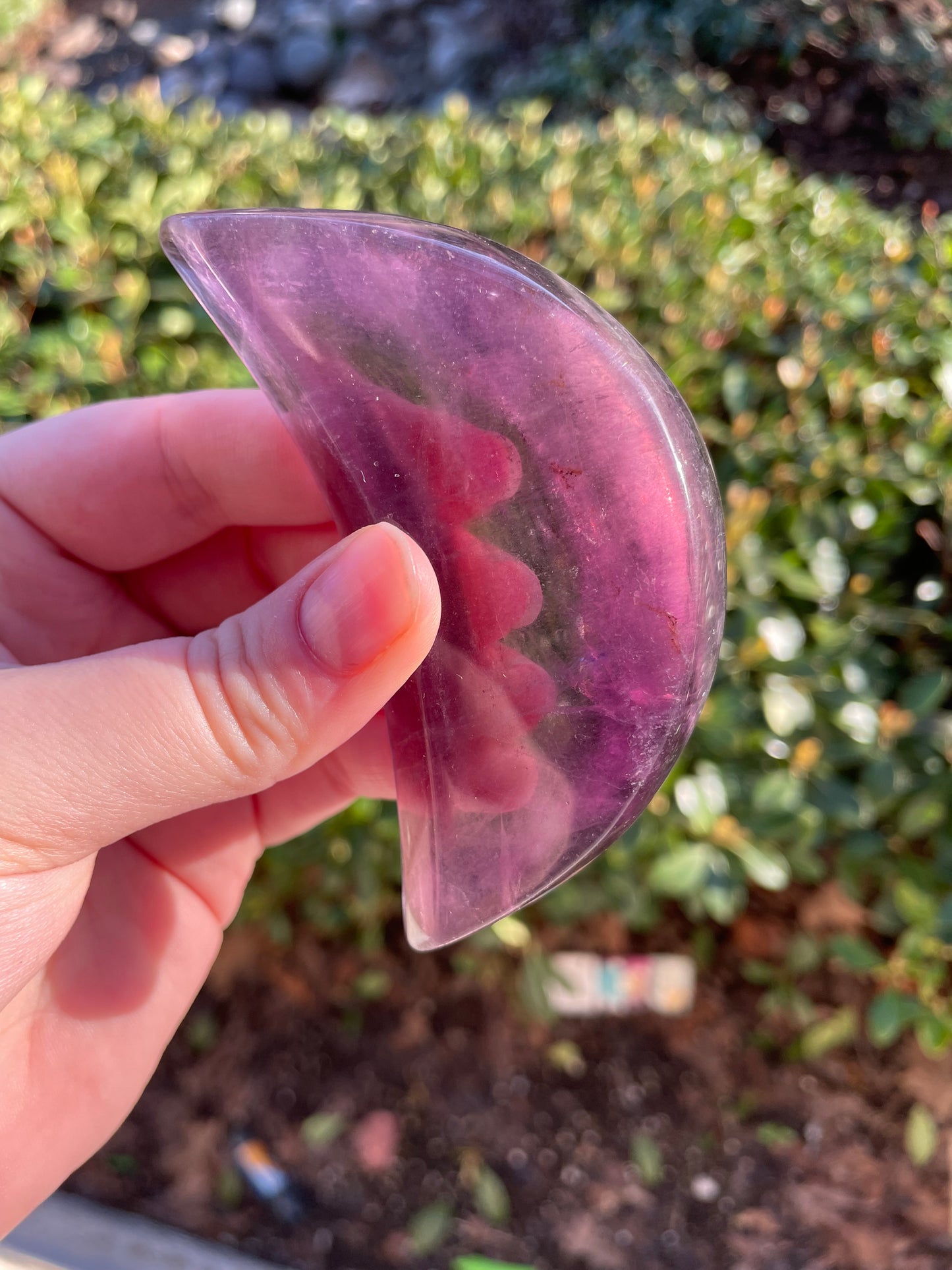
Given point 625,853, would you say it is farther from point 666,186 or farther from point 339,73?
point 339,73

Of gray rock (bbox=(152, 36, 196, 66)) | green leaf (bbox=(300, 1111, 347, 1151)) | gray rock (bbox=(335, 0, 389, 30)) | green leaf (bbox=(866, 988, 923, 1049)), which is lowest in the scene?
green leaf (bbox=(300, 1111, 347, 1151))

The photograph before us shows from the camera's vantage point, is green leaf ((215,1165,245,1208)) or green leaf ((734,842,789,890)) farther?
green leaf ((215,1165,245,1208))

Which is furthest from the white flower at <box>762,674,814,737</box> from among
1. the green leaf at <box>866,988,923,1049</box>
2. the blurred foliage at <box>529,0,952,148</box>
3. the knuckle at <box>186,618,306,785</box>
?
the blurred foliage at <box>529,0,952,148</box>

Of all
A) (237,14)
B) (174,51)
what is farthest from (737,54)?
(174,51)

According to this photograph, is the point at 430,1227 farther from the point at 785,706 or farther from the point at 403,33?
the point at 403,33

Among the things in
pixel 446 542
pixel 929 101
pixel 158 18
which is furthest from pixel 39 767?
pixel 158 18

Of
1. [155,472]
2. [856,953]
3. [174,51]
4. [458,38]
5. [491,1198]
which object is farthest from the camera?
[174,51]

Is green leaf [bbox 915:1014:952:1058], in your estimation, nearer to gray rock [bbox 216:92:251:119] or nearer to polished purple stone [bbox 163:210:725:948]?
polished purple stone [bbox 163:210:725:948]
